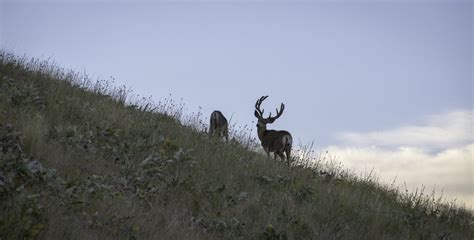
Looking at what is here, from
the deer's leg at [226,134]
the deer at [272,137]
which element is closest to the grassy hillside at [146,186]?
the deer's leg at [226,134]

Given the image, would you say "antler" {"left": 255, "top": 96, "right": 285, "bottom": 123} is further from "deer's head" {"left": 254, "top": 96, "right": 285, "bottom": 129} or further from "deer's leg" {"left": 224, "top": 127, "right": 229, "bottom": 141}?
"deer's leg" {"left": 224, "top": 127, "right": 229, "bottom": 141}

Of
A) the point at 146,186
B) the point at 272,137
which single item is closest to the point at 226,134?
the point at 272,137

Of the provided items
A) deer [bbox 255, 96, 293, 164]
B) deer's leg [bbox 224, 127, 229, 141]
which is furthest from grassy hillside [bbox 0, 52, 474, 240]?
deer [bbox 255, 96, 293, 164]

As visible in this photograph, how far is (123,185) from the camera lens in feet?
23.6

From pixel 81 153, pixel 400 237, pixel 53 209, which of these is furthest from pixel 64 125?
pixel 400 237

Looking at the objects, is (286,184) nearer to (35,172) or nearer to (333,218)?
(333,218)

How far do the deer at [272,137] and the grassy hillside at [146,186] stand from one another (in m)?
2.81

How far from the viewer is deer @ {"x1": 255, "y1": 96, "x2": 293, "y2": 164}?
16297 mm

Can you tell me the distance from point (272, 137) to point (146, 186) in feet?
33.7

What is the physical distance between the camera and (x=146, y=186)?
7.51m

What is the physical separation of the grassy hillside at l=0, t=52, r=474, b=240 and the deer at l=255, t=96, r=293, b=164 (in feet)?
9.23

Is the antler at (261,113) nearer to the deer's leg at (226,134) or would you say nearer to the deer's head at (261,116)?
the deer's head at (261,116)

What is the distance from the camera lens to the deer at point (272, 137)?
16.3m

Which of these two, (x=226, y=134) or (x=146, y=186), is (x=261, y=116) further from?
(x=146, y=186)
